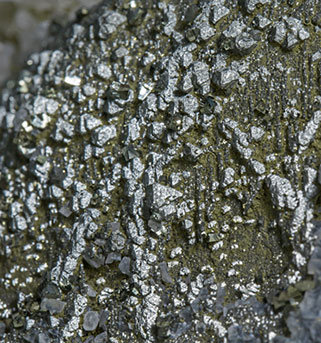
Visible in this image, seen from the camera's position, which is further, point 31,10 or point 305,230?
point 31,10

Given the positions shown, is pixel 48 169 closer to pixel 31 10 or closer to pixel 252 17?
pixel 252 17

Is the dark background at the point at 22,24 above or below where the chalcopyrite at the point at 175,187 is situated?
above

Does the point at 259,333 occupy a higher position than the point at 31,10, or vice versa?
the point at 31,10

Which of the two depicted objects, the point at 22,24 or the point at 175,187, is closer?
the point at 175,187

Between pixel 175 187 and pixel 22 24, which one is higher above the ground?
pixel 22 24

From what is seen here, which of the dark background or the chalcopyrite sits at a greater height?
the dark background

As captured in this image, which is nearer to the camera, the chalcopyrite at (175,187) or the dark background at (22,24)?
the chalcopyrite at (175,187)

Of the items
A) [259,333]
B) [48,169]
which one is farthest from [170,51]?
[259,333]

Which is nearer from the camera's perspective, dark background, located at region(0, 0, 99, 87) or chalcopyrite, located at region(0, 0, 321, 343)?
chalcopyrite, located at region(0, 0, 321, 343)
